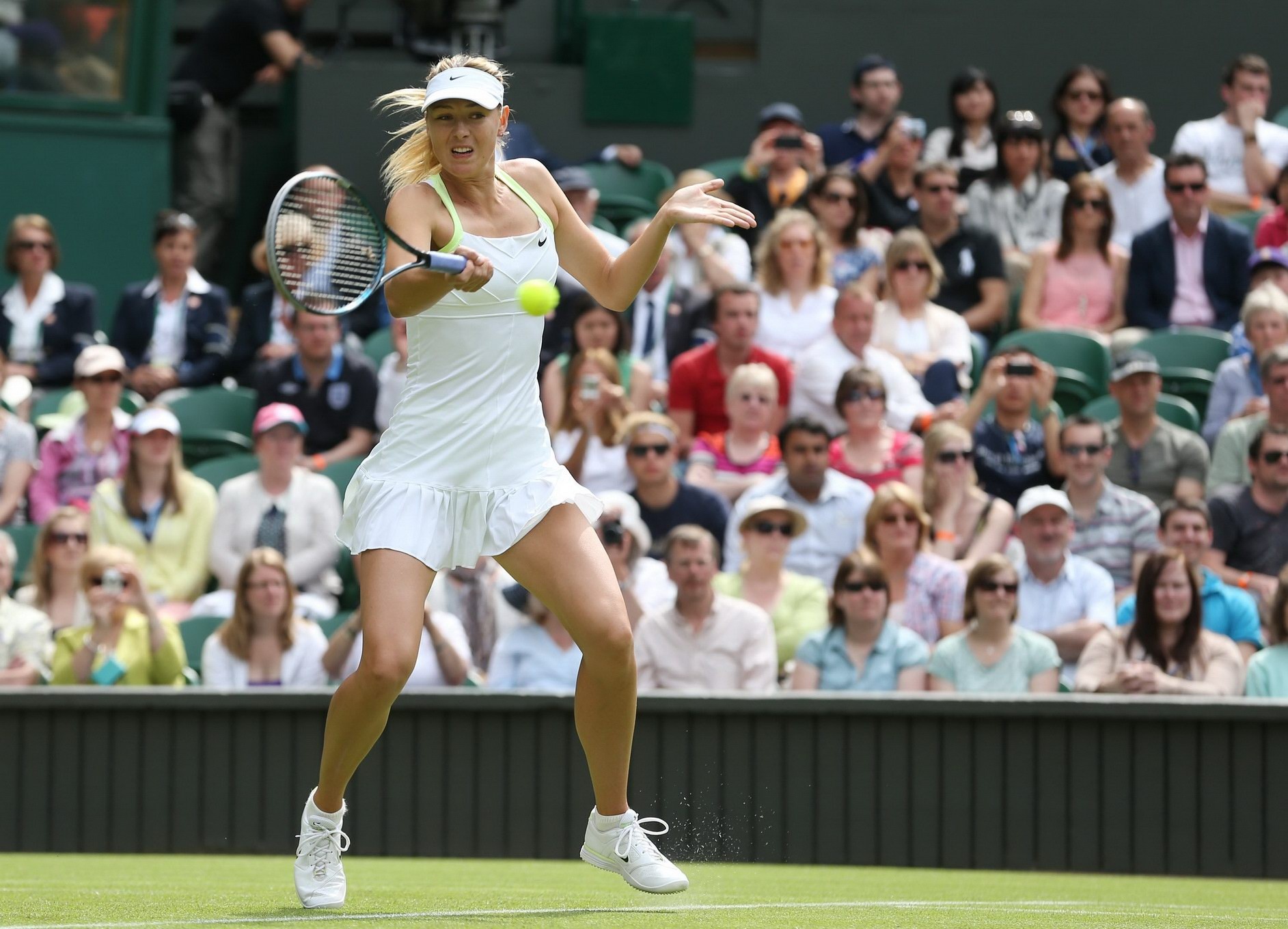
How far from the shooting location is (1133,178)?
34.4 ft

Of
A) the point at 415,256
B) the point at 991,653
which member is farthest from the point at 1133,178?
the point at 415,256

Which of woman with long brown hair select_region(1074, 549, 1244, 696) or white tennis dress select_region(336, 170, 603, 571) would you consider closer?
white tennis dress select_region(336, 170, 603, 571)

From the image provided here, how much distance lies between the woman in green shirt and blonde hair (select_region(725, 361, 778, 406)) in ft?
7.79

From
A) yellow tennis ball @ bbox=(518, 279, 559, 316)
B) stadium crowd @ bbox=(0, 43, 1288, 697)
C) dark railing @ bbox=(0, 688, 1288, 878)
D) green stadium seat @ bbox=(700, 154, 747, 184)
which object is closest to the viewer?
yellow tennis ball @ bbox=(518, 279, 559, 316)

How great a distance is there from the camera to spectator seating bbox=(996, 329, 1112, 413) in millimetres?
9469

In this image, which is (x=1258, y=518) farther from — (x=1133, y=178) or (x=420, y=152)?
(x=420, y=152)

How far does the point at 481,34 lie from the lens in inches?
469

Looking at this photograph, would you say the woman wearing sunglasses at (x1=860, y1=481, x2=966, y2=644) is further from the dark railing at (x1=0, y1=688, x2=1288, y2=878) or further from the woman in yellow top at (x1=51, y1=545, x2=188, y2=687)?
the woman in yellow top at (x1=51, y1=545, x2=188, y2=687)

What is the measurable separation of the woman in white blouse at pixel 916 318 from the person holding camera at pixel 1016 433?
65cm

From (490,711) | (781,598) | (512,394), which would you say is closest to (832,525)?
(781,598)

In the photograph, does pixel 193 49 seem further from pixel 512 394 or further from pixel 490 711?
pixel 512 394

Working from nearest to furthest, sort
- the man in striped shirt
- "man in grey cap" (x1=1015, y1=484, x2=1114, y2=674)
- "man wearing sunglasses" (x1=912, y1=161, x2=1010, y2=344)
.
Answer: "man in grey cap" (x1=1015, y1=484, x2=1114, y2=674) < the man in striped shirt < "man wearing sunglasses" (x1=912, y1=161, x2=1010, y2=344)

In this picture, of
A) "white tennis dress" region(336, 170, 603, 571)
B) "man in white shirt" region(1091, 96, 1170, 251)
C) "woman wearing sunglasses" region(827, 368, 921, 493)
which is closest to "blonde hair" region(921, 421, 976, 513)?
"woman wearing sunglasses" region(827, 368, 921, 493)

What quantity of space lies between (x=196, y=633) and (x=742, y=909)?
399 centimetres
